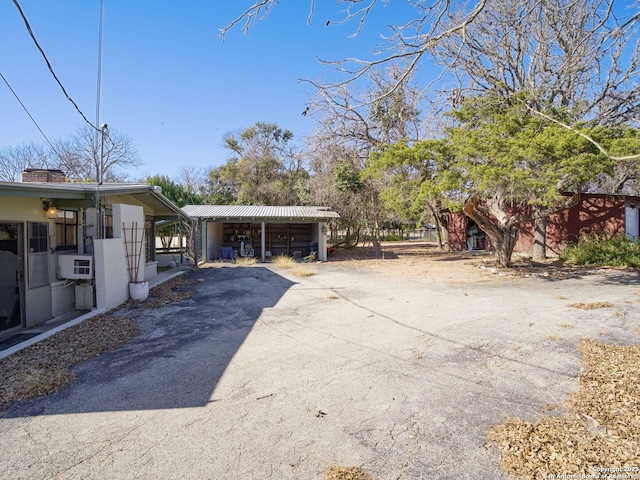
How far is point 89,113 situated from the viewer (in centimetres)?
750

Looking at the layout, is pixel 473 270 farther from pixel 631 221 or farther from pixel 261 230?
pixel 261 230

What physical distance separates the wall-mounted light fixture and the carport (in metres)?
9.00

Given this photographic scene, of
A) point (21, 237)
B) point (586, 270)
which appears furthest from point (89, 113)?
point (586, 270)

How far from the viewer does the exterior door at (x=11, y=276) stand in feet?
20.0

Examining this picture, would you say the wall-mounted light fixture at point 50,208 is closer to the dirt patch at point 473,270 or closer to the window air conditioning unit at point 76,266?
the window air conditioning unit at point 76,266

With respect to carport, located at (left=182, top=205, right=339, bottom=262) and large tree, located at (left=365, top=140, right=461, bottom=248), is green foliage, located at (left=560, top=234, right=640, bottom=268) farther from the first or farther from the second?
carport, located at (left=182, top=205, right=339, bottom=262)

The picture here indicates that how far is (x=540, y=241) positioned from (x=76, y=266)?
16814mm

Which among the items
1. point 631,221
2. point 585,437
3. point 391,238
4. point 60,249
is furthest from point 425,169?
point 391,238

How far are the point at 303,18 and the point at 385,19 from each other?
0.89 meters

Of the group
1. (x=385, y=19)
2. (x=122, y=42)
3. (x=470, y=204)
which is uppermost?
(x=122, y=42)

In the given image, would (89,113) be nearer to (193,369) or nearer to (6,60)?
(6,60)

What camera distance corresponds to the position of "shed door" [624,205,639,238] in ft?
48.5

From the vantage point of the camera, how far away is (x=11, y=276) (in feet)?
20.8

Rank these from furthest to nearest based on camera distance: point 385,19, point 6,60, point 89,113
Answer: point 89,113
point 6,60
point 385,19
